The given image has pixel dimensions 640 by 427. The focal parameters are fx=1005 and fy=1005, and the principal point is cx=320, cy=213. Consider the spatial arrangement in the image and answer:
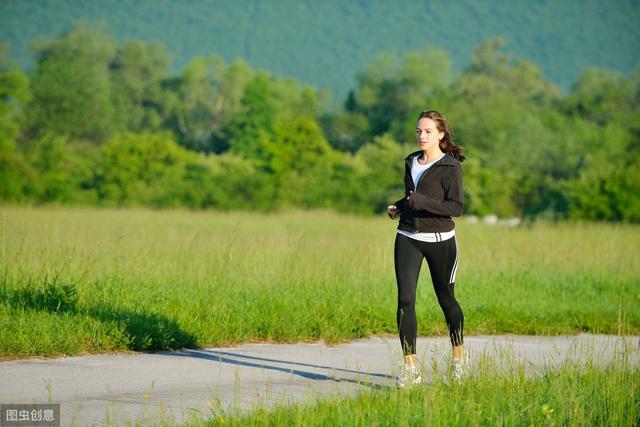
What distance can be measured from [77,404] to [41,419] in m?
0.47

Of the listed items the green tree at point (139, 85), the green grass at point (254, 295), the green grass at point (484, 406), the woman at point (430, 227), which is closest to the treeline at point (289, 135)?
the green tree at point (139, 85)

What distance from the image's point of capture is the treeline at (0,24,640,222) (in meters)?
42.8

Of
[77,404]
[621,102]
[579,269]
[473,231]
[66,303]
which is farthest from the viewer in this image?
[621,102]

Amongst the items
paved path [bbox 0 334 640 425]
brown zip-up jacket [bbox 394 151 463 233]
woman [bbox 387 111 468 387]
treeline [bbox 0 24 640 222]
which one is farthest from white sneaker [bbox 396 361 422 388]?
treeline [bbox 0 24 640 222]

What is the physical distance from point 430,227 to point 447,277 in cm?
42

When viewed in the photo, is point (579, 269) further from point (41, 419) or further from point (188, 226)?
point (188, 226)

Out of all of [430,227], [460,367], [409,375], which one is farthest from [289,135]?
[409,375]

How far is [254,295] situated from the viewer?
428 inches

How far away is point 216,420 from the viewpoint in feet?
19.8

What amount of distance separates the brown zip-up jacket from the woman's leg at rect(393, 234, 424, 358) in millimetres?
157

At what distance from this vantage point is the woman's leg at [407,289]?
7273 mm

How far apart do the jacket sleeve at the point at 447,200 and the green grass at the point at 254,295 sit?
1.44 metres

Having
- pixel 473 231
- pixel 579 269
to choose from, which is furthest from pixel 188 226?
pixel 579 269

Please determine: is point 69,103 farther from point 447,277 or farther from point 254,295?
point 447,277
